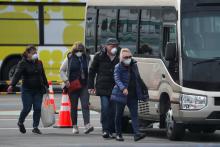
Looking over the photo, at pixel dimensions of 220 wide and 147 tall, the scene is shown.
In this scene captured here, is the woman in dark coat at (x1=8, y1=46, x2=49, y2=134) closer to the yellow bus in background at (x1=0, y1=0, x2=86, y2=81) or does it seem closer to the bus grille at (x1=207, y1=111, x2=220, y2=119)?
the bus grille at (x1=207, y1=111, x2=220, y2=119)

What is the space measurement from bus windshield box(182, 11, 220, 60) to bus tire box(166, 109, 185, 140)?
113 cm

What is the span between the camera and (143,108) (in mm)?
18297

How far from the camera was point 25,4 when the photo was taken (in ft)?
110

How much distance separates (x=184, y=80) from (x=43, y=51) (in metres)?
17.0

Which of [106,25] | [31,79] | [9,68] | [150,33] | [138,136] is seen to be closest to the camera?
[138,136]

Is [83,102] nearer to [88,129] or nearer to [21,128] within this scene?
[88,129]

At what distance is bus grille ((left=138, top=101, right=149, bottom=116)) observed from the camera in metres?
18.1

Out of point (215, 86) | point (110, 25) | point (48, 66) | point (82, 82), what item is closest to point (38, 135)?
point (82, 82)

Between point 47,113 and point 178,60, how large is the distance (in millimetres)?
4045

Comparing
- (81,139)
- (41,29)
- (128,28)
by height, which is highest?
(41,29)

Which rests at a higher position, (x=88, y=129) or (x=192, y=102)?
(x=192, y=102)

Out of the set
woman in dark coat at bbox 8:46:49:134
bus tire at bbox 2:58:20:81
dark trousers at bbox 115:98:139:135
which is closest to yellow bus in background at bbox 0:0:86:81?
bus tire at bbox 2:58:20:81

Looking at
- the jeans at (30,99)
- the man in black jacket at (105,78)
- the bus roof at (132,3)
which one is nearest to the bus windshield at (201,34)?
the bus roof at (132,3)

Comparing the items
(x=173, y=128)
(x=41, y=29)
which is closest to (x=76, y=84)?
(x=173, y=128)
